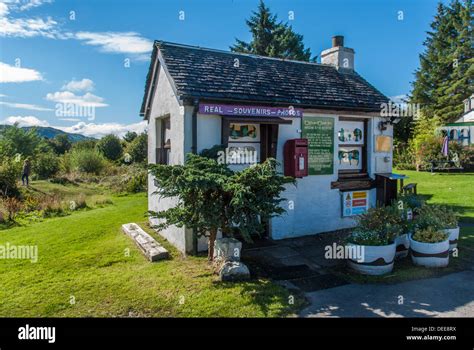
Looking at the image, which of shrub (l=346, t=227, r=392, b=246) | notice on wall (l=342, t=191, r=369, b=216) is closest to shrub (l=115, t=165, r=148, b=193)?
notice on wall (l=342, t=191, r=369, b=216)

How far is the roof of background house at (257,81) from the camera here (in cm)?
866

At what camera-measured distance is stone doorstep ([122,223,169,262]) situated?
7.90m

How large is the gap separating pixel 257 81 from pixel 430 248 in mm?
5814

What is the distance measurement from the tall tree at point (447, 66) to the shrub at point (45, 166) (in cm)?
3599

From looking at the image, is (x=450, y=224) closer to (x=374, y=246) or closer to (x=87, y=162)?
(x=374, y=246)

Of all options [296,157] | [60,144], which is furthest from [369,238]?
[60,144]

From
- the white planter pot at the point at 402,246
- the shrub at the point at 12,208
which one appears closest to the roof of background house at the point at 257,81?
the white planter pot at the point at 402,246

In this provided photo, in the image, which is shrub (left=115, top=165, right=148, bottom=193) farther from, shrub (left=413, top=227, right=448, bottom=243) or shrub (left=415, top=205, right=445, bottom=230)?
shrub (left=413, top=227, right=448, bottom=243)

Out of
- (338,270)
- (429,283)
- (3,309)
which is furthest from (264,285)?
(3,309)

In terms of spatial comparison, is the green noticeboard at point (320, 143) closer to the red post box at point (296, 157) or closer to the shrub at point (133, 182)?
the red post box at point (296, 157)

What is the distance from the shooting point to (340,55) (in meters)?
12.2

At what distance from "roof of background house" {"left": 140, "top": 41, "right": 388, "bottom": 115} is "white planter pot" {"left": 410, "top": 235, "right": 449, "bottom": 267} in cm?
444
